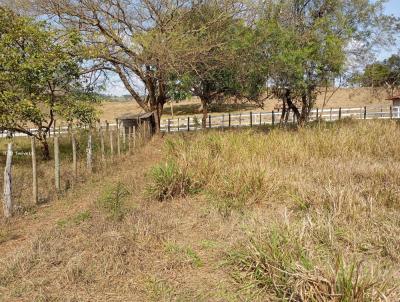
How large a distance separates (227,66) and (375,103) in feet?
138

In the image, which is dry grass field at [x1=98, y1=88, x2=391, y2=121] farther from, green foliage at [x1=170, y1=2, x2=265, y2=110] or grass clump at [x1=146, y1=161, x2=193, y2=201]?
grass clump at [x1=146, y1=161, x2=193, y2=201]

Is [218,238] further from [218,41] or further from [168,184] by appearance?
[218,41]

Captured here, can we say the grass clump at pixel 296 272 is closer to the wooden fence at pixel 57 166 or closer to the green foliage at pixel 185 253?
the green foliage at pixel 185 253

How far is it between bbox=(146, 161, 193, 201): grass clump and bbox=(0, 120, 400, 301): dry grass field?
0.02m

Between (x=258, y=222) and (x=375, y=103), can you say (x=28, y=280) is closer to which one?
(x=258, y=222)

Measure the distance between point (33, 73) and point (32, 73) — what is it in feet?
0.10

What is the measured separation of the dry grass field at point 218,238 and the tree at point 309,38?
8.17 m

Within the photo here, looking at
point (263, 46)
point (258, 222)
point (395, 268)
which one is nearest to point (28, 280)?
point (258, 222)

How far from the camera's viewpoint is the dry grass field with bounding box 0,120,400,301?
133 inches

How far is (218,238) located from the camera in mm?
4703

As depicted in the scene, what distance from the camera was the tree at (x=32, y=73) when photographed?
426 inches

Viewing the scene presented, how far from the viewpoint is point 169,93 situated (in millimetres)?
21750

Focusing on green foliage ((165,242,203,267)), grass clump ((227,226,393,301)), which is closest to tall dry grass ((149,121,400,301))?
Answer: grass clump ((227,226,393,301))

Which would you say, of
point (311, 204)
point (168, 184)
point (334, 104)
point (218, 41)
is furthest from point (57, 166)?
point (334, 104)
